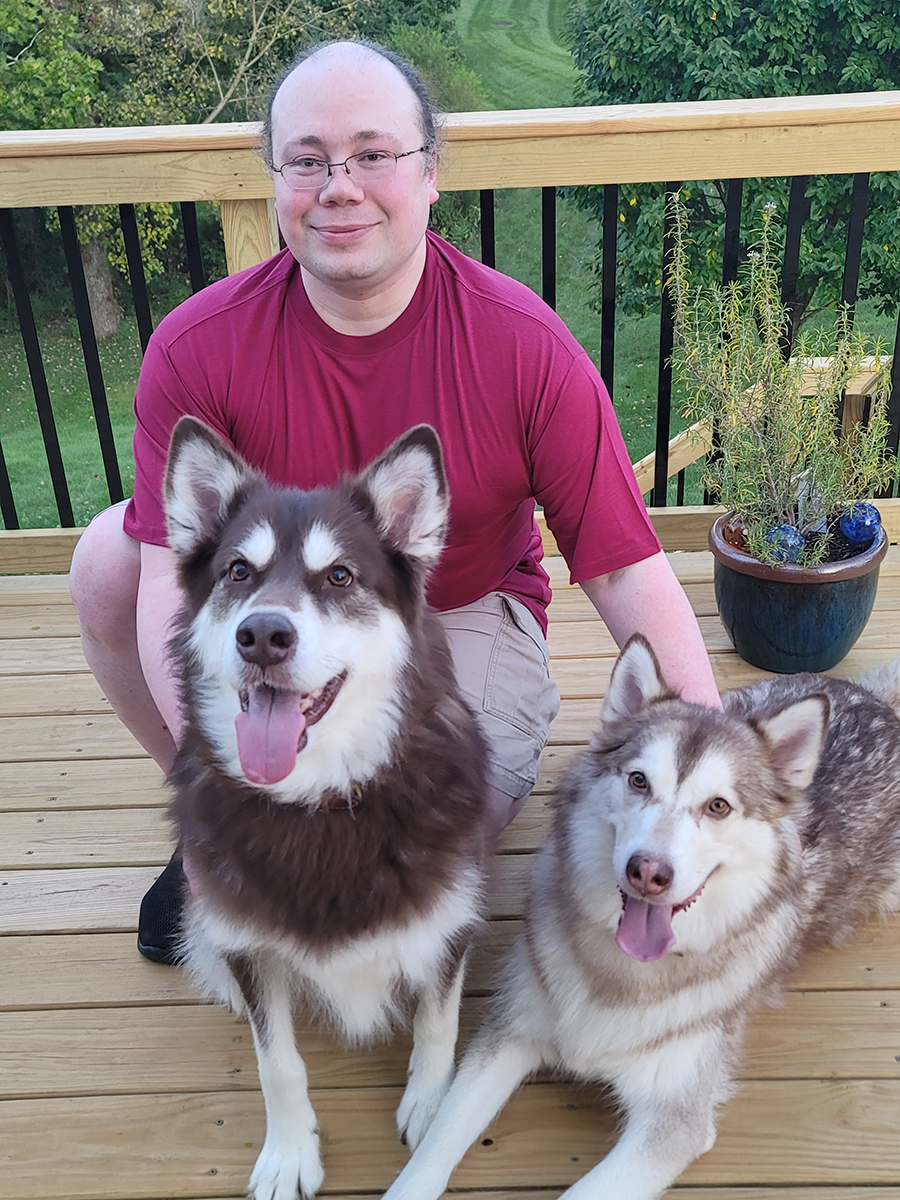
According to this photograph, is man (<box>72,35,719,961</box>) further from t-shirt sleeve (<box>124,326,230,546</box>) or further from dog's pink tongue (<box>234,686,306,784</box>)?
dog's pink tongue (<box>234,686,306,784</box>)

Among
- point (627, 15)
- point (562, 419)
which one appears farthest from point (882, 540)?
point (627, 15)

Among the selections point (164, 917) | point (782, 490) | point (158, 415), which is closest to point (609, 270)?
point (782, 490)

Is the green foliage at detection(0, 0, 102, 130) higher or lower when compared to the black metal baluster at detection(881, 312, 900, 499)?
higher

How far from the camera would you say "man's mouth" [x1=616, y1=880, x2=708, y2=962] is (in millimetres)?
1588

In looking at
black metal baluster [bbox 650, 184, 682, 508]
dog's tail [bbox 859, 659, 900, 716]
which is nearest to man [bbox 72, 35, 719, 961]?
dog's tail [bbox 859, 659, 900, 716]

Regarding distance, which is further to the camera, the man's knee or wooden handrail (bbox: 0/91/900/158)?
wooden handrail (bbox: 0/91/900/158)

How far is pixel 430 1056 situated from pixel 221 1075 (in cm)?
43

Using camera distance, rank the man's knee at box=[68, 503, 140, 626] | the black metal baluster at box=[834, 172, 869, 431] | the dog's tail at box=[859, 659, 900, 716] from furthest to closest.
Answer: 1. the black metal baluster at box=[834, 172, 869, 431]
2. the dog's tail at box=[859, 659, 900, 716]
3. the man's knee at box=[68, 503, 140, 626]

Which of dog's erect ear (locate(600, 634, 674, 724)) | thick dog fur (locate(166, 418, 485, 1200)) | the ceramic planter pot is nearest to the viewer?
thick dog fur (locate(166, 418, 485, 1200))

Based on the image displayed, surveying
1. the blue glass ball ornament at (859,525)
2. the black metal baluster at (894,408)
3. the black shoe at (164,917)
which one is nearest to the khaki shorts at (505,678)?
the black shoe at (164,917)

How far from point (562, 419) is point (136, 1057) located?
1.55 m

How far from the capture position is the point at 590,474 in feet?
6.66

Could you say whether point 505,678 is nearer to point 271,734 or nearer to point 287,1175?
point 271,734

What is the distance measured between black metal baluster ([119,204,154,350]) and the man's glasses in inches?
53.0
